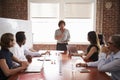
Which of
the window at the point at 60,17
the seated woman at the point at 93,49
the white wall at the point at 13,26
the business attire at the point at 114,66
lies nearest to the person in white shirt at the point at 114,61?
the business attire at the point at 114,66

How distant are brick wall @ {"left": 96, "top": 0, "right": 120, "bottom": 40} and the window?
0.36 m

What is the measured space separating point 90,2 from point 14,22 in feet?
10.4

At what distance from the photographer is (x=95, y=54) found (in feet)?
13.8

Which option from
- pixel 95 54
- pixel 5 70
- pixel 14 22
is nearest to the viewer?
pixel 5 70

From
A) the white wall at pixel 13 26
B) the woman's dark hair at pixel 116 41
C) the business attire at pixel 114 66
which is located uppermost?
the white wall at pixel 13 26

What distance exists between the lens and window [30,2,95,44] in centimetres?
736

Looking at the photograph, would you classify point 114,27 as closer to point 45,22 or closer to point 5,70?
point 45,22

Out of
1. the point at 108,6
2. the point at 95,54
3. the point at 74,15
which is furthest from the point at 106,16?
the point at 95,54

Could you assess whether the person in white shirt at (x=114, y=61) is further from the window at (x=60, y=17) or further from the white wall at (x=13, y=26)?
the window at (x=60, y=17)

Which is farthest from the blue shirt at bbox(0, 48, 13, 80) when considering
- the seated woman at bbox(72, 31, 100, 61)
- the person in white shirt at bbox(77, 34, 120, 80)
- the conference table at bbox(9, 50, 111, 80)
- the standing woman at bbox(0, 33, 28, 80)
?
the seated woman at bbox(72, 31, 100, 61)

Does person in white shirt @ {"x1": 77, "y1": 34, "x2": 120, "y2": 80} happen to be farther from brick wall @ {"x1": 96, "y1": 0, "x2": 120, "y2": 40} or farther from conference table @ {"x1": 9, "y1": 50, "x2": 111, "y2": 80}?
brick wall @ {"x1": 96, "y1": 0, "x2": 120, "y2": 40}

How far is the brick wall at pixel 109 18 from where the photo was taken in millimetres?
7074

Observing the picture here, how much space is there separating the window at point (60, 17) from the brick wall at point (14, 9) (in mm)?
280

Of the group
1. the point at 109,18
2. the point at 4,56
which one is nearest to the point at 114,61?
the point at 4,56
